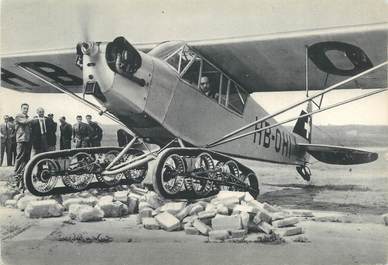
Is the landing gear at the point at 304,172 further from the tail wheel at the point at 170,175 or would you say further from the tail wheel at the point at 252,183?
the tail wheel at the point at 170,175

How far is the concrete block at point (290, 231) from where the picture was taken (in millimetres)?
5738

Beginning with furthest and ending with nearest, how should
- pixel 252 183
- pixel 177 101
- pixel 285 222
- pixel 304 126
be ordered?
pixel 304 126 → pixel 252 183 → pixel 177 101 → pixel 285 222

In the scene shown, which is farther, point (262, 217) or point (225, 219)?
point (262, 217)

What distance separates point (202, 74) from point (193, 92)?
0.54 m

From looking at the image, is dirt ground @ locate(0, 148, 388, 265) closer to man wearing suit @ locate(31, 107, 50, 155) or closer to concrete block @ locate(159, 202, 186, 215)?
concrete block @ locate(159, 202, 186, 215)

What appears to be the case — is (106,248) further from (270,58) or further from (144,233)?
(270,58)

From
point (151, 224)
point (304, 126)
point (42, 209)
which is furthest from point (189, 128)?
point (304, 126)

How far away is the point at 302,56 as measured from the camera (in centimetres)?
766

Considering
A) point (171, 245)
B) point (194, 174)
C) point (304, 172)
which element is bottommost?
point (171, 245)

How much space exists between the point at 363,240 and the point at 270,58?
360 centimetres

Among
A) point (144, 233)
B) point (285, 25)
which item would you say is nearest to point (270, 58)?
point (285, 25)

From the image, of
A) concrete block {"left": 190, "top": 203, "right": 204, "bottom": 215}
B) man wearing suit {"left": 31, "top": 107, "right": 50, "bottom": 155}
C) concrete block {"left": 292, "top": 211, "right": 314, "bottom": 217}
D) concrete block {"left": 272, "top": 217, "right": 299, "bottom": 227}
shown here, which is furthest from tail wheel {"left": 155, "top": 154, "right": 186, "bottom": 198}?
man wearing suit {"left": 31, "top": 107, "right": 50, "bottom": 155}

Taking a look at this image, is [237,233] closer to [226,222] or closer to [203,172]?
[226,222]

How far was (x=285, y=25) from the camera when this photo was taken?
284 inches
